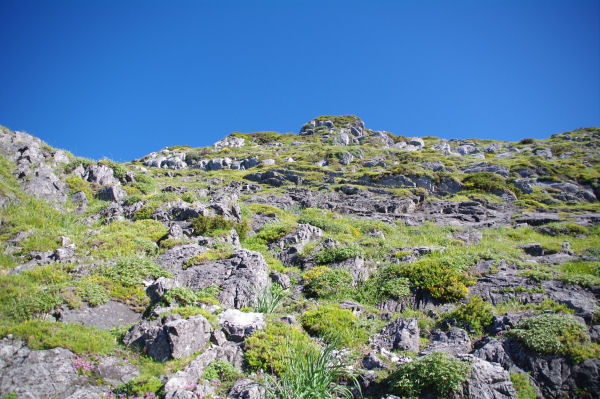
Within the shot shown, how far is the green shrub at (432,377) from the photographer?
6.37 meters

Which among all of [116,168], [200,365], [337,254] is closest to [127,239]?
[200,365]

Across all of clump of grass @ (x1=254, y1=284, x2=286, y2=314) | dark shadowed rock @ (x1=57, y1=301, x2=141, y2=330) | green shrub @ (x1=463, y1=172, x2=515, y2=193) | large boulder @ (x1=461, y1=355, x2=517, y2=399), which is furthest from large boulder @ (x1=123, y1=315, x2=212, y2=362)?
green shrub @ (x1=463, y1=172, x2=515, y2=193)

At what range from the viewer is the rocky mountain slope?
680 cm

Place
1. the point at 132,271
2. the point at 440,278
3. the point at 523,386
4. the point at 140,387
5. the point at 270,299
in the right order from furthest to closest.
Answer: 1. the point at 440,278
2. the point at 132,271
3. the point at 270,299
4. the point at 523,386
5. the point at 140,387

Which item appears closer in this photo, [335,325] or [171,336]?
[171,336]

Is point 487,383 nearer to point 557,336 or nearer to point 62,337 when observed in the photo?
point 557,336

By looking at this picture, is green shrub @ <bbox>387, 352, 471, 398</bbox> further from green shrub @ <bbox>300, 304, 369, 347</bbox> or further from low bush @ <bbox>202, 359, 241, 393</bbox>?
low bush @ <bbox>202, 359, 241, 393</bbox>

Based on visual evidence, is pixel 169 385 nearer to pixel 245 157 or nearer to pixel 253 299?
pixel 253 299

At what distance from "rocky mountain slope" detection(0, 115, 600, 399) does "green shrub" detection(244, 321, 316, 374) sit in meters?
0.05

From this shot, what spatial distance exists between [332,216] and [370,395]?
2050 cm

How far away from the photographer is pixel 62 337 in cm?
756

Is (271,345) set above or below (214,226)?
below

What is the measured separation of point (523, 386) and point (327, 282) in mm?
7608

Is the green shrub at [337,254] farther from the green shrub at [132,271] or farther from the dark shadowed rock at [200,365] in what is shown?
the dark shadowed rock at [200,365]
